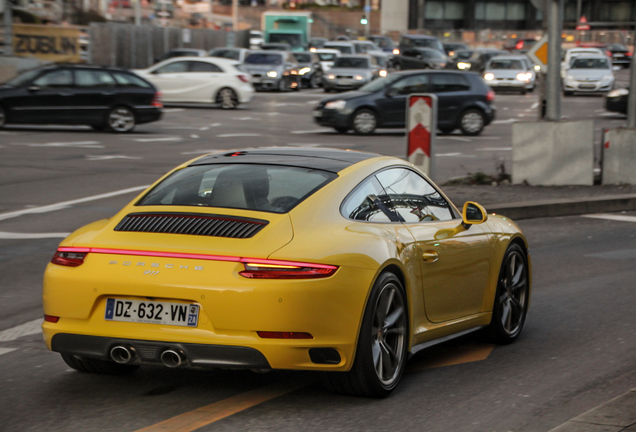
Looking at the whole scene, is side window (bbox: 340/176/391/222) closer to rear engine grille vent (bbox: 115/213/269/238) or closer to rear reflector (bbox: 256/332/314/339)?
rear engine grille vent (bbox: 115/213/269/238)

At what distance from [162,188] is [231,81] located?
2660 centimetres

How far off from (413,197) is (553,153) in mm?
9518

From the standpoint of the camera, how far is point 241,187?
542 cm

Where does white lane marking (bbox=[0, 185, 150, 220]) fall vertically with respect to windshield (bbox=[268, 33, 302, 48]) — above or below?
below

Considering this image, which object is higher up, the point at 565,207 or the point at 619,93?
the point at 619,93

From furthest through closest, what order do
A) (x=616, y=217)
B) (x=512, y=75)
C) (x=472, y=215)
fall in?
(x=512, y=75)
(x=616, y=217)
(x=472, y=215)

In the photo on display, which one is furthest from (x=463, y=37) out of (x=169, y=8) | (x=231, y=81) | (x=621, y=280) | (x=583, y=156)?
(x=621, y=280)

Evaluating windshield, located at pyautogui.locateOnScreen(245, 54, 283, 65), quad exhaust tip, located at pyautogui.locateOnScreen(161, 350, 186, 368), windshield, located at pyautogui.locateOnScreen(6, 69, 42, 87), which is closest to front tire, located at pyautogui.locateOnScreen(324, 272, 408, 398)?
quad exhaust tip, located at pyautogui.locateOnScreen(161, 350, 186, 368)

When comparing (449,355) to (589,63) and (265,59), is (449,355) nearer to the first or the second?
(265,59)

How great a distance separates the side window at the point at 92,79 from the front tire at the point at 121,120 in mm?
643

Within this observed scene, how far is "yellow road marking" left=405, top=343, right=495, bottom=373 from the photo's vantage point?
6.09 metres

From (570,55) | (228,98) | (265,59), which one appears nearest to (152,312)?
(228,98)

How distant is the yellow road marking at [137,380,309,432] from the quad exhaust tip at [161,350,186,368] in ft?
0.86

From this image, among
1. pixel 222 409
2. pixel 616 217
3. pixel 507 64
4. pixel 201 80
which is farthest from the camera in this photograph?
pixel 507 64
